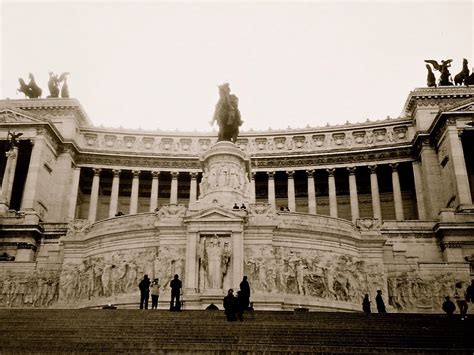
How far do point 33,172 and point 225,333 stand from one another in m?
43.3

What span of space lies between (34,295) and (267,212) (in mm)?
14212

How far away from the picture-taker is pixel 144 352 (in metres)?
14.1

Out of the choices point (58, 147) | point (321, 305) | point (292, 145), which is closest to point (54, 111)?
point (58, 147)

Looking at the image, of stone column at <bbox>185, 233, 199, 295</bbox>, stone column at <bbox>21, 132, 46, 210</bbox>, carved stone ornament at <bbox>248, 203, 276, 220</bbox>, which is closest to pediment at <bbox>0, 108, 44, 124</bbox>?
stone column at <bbox>21, 132, 46, 210</bbox>

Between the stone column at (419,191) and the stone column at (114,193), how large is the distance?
1278 inches

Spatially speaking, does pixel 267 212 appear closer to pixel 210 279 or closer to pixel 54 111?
pixel 210 279

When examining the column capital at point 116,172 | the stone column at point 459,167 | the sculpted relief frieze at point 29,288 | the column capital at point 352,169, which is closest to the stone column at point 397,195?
the column capital at point 352,169

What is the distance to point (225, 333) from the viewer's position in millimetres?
16453

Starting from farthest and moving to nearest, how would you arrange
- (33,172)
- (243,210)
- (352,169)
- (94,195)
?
(352,169)
(94,195)
(33,172)
(243,210)

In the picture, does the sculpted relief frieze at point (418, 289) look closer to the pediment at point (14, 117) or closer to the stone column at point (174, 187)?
the stone column at point (174, 187)

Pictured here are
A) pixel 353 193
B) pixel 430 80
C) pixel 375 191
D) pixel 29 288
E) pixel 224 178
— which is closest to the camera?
pixel 29 288

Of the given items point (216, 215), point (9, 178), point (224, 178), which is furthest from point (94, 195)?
point (216, 215)

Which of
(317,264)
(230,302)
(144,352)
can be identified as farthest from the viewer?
(317,264)

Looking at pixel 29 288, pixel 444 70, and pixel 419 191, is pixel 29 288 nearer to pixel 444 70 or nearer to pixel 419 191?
pixel 419 191
